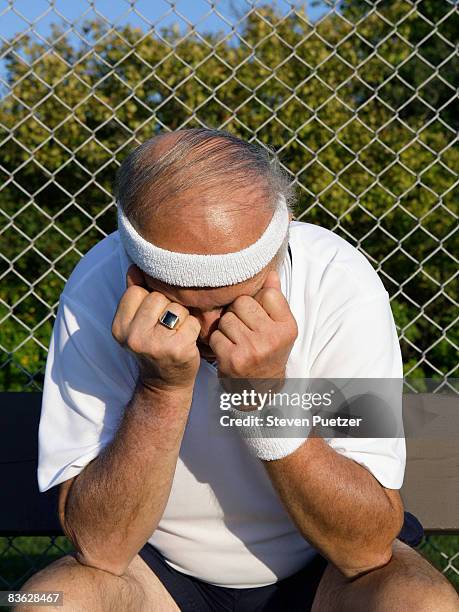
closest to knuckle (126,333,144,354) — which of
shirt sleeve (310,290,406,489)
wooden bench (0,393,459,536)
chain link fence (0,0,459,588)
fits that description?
shirt sleeve (310,290,406,489)

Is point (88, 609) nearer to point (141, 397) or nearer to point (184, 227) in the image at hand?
point (141, 397)

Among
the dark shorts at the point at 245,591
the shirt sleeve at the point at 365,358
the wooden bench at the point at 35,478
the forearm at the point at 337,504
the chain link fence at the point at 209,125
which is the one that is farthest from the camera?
the chain link fence at the point at 209,125

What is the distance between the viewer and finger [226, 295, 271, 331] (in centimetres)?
175

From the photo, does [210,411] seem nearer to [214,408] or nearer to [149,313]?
[214,408]

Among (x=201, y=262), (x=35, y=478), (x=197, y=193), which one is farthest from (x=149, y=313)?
(x=35, y=478)

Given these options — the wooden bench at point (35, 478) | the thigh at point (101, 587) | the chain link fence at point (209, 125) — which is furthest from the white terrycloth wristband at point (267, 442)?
the chain link fence at point (209, 125)

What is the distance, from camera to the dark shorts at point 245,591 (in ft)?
7.03

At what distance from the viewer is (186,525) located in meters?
2.13

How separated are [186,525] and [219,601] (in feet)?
0.69

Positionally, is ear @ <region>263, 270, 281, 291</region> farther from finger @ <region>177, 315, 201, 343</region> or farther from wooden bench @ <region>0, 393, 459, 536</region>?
wooden bench @ <region>0, 393, 459, 536</region>

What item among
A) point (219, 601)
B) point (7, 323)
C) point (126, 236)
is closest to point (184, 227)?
point (126, 236)

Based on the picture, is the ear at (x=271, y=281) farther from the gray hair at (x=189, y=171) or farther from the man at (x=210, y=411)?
the gray hair at (x=189, y=171)

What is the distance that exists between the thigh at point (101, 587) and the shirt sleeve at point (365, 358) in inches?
20.7

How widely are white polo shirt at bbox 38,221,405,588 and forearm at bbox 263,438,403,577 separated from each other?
0.22 ft
